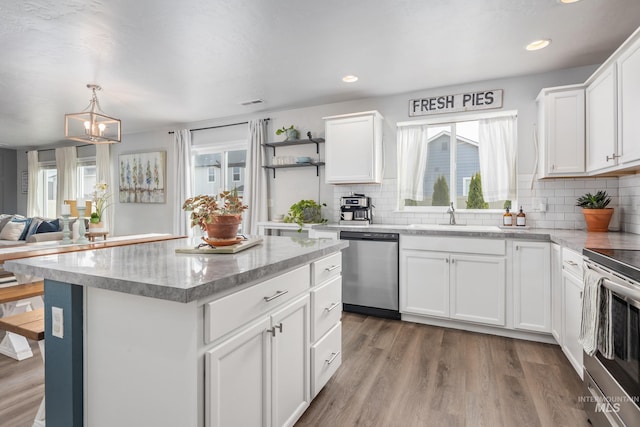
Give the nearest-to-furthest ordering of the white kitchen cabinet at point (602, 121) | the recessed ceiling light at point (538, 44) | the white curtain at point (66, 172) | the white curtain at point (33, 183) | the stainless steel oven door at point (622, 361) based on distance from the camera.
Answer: the stainless steel oven door at point (622, 361), the white kitchen cabinet at point (602, 121), the recessed ceiling light at point (538, 44), the white curtain at point (66, 172), the white curtain at point (33, 183)

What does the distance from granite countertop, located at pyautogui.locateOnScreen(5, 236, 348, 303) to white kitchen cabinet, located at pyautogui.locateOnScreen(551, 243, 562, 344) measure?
74.8 inches

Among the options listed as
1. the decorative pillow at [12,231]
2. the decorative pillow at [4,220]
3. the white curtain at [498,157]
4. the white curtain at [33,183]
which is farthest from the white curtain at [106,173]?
the white curtain at [498,157]

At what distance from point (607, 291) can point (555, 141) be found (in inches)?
76.5

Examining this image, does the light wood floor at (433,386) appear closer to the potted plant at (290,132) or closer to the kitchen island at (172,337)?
the kitchen island at (172,337)

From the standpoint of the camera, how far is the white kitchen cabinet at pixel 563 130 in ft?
9.30

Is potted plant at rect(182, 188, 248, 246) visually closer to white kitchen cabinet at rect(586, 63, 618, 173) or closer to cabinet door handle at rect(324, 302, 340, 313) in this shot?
cabinet door handle at rect(324, 302, 340, 313)

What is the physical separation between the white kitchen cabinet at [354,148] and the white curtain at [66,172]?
5.90 metres

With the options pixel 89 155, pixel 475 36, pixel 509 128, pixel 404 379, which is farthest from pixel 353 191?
pixel 89 155

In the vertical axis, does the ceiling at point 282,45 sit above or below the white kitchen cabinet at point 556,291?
above

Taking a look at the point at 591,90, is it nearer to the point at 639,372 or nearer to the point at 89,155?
the point at 639,372

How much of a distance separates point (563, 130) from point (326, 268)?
2.55 metres

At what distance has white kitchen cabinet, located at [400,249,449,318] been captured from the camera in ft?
10.0

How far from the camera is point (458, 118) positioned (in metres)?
3.63

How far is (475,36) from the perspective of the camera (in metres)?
2.54
